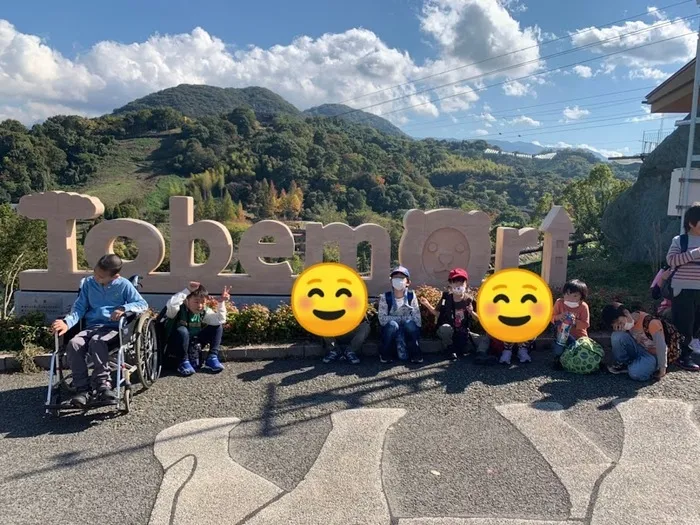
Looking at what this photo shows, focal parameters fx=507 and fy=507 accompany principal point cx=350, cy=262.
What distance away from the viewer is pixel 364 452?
11.5 feet

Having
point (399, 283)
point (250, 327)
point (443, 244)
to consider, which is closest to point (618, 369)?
point (399, 283)

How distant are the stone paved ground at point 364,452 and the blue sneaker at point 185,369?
5.2 inches

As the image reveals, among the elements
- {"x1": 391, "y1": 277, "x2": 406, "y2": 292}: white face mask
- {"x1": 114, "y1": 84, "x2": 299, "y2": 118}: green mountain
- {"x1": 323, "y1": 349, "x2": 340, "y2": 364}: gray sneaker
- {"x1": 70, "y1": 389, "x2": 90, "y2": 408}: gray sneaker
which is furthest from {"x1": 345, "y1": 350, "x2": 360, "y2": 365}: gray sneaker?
{"x1": 114, "y1": 84, "x2": 299, "y2": 118}: green mountain

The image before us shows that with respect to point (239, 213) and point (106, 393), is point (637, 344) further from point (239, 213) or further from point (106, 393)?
point (239, 213)

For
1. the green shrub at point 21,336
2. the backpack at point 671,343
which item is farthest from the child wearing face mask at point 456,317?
the green shrub at point 21,336

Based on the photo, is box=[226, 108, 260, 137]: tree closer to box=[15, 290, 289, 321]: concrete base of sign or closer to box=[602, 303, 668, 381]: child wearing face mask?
box=[15, 290, 289, 321]: concrete base of sign

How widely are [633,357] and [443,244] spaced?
2.90 metres

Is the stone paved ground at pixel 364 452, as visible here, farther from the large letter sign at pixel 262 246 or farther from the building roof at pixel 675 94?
the building roof at pixel 675 94

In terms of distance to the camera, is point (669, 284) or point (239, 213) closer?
point (669, 284)

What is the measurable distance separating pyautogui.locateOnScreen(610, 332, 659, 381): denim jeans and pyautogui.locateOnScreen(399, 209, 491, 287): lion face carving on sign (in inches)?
94.0

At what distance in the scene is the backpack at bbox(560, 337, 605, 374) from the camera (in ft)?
16.4

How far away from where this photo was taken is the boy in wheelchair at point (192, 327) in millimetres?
5008

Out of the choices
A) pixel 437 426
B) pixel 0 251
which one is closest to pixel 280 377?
pixel 437 426

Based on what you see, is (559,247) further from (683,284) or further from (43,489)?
(43,489)
